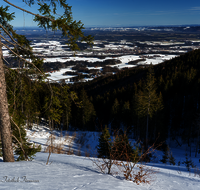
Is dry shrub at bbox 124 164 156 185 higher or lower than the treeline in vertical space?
higher

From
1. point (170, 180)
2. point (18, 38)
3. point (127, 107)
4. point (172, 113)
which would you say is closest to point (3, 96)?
point (18, 38)

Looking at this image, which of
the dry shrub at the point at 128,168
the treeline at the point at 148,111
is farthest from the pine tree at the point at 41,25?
the treeline at the point at 148,111

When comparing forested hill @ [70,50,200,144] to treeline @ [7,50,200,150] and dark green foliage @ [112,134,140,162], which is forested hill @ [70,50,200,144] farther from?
dark green foliage @ [112,134,140,162]

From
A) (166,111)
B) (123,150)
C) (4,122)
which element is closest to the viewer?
(4,122)

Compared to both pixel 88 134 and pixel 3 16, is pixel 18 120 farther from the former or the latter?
pixel 88 134

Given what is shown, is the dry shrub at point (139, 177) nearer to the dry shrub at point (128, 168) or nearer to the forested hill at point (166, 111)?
the dry shrub at point (128, 168)

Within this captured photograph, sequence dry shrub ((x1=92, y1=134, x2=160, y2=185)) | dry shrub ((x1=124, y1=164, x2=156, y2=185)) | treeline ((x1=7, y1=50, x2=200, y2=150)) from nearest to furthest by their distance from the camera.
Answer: dry shrub ((x1=124, y1=164, x2=156, y2=185)) → dry shrub ((x1=92, y1=134, x2=160, y2=185)) → treeline ((x1=7, y1=50, x2=200, y2=150))

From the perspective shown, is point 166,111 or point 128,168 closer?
point 128,168

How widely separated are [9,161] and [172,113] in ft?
123

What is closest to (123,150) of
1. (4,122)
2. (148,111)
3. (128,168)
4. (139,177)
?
(128,168)

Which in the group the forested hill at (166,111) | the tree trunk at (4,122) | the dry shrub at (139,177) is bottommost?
the forested hill at (166,111)

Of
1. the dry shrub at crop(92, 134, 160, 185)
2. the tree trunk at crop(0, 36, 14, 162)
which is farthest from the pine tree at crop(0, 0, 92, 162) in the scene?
the dry shrub at crop(92, 134, 160, 185)

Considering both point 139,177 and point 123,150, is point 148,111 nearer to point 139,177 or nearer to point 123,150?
point 123,150

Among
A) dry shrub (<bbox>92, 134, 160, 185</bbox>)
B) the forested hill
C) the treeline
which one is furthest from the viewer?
the forested hill
